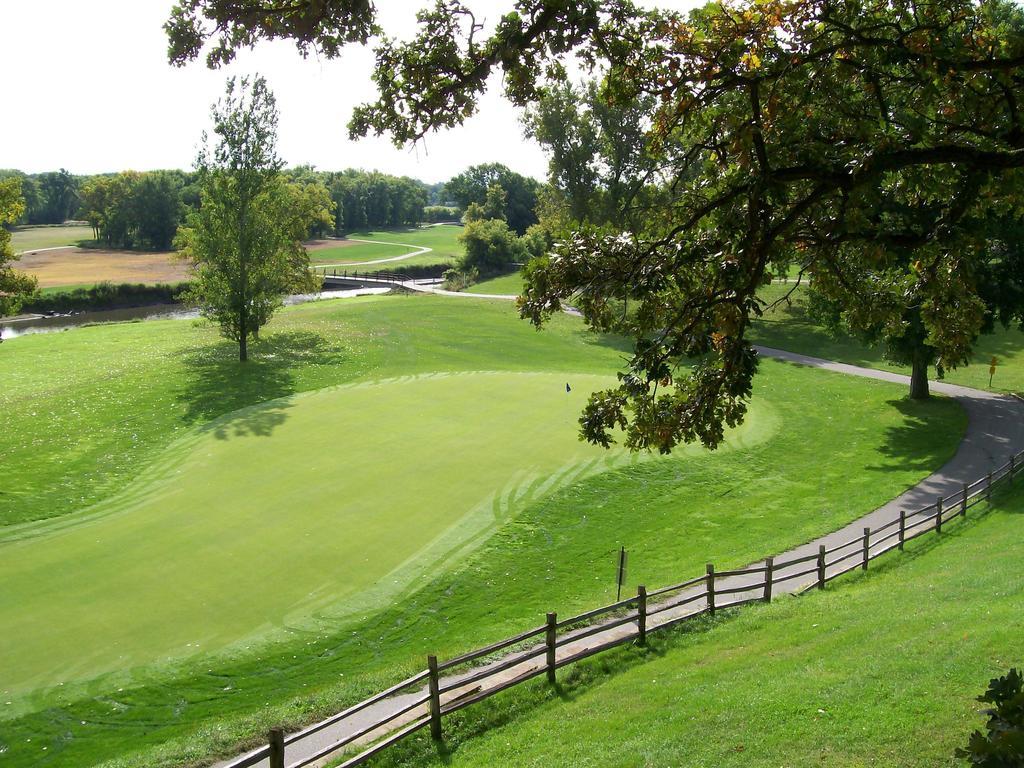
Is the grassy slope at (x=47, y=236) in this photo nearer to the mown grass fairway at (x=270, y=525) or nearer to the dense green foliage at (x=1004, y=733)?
the mown grass fairway at (x=270, y=525)

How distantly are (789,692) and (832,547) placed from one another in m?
9.47

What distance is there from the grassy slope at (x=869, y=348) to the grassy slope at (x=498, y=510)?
5.67 m

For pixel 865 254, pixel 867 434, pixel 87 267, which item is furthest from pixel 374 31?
pixel 87 267

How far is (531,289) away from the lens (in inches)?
368

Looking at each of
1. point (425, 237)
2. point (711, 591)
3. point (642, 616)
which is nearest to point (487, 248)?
point (425, 237)

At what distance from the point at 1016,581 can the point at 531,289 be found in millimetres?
11045

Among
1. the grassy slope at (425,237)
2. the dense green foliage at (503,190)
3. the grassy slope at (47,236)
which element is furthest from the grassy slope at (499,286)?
the grassy slope at (47,236)

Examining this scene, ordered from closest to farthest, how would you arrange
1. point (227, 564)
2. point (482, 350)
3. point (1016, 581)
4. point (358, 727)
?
point (358, 727), point (1016, 581), point (227, 564), point (482, 350)

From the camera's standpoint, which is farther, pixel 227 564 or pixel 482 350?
pixel 482 350

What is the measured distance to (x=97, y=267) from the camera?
8969 centimetres

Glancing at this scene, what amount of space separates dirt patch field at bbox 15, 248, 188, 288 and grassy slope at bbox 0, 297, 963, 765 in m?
34.9

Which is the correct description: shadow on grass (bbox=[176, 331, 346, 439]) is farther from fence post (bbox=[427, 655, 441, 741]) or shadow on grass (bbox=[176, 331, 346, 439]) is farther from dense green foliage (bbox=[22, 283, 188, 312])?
dense green foliage (bbox=[22, 283, 188, 312])

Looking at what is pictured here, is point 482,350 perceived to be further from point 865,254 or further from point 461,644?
point 865,254

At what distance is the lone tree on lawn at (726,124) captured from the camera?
8.76 metres
